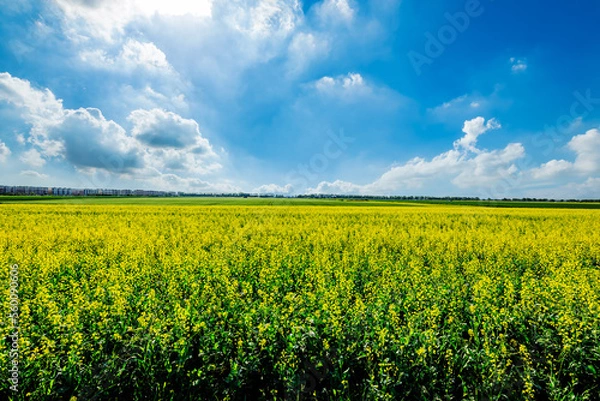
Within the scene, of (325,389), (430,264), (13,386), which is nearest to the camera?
(13,386)

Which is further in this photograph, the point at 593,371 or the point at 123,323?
the point at 123,323

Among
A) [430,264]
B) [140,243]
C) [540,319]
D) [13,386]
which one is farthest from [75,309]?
[430,264]

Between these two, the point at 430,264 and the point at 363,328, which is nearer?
the point at 363,328

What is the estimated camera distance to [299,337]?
4.01m

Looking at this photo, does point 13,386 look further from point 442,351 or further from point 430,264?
point 430,264

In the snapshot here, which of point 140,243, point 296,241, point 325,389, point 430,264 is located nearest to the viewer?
point 325,389

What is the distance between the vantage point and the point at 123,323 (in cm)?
430

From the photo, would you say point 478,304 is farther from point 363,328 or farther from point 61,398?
point 61,398

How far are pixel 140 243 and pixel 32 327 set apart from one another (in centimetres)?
718

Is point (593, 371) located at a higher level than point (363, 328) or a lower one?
lower

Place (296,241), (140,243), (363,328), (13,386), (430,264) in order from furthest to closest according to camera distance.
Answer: (296,241) < (140,243) < (430,264) < (363,328) < (13,386)

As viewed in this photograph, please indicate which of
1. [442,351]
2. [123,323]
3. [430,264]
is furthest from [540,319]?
[123,323]

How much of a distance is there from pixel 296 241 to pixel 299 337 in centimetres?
826

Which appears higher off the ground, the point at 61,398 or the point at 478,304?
the point at 478,304
